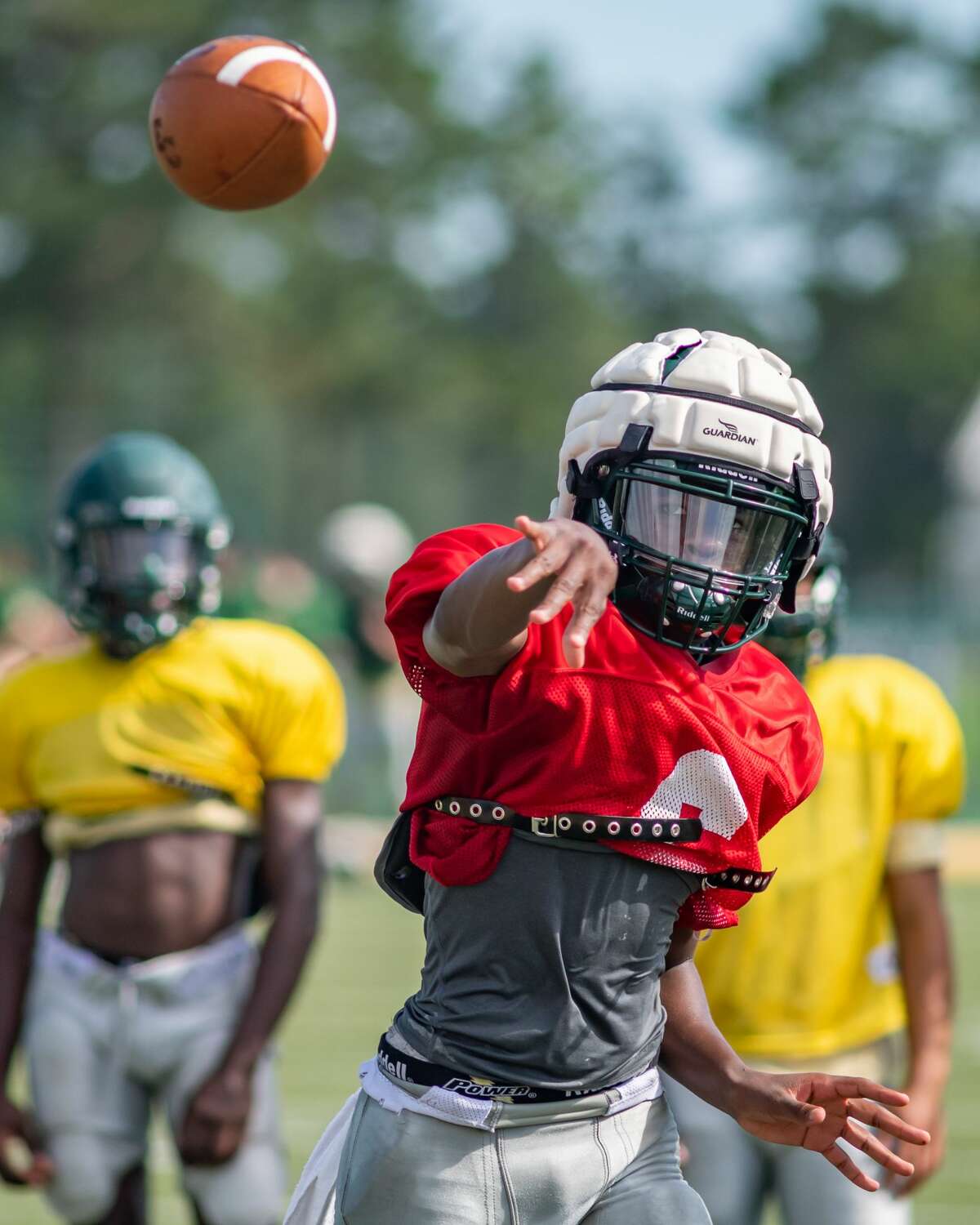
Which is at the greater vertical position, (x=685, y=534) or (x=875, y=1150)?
(x=685, y=534)

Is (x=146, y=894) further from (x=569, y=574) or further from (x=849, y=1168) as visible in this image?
(x=569, y=574)

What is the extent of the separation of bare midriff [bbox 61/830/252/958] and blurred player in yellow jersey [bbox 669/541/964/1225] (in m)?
1.13

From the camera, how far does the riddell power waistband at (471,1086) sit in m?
2.71

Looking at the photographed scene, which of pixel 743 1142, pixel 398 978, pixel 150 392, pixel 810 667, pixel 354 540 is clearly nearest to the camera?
pixel 743 1142

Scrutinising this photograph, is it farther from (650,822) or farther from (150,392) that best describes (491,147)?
(650,822)

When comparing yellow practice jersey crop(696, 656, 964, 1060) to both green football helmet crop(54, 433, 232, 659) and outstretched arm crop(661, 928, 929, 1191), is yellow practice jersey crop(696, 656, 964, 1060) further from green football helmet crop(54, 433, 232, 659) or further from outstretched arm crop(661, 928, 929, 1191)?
green football helmet crop(54, 433, 232, 659)

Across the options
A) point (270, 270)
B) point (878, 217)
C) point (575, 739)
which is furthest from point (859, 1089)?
point (878, 217)

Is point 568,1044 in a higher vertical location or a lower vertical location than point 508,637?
lower

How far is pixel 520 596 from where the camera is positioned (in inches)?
93.9

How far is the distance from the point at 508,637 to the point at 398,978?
→ 274 inches

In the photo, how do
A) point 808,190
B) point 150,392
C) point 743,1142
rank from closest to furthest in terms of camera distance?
point 743,1142 < point 150,392 < point 808,190

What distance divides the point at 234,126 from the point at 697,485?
1.68m

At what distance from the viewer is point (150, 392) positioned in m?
32.2

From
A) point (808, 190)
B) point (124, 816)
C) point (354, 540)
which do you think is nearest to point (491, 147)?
point (808, 190)
